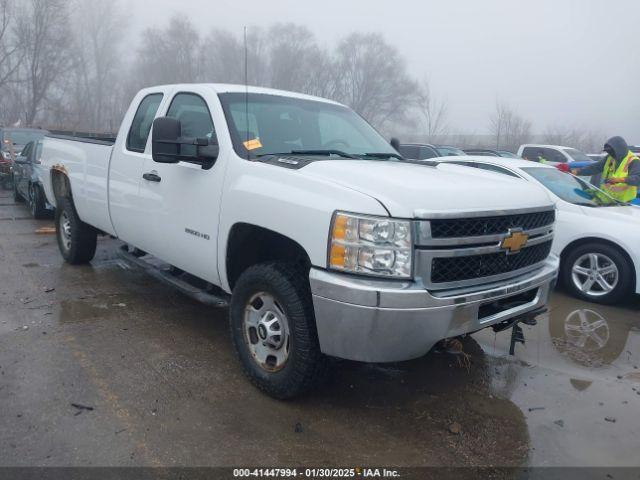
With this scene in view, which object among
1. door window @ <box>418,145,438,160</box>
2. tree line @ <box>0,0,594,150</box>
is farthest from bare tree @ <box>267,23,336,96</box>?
door window @ <box>418,145,438,160</box>

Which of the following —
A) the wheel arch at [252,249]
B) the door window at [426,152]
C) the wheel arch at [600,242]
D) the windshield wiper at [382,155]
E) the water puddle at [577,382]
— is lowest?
the water puddle at [577,382]

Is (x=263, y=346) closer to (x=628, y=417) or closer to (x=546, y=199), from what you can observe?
(x=546, y=199)

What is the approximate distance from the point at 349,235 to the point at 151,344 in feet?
7.32

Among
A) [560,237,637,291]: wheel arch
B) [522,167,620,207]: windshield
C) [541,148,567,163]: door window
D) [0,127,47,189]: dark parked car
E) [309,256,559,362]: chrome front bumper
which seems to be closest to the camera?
[309,256,559,362]: chrome front bumper

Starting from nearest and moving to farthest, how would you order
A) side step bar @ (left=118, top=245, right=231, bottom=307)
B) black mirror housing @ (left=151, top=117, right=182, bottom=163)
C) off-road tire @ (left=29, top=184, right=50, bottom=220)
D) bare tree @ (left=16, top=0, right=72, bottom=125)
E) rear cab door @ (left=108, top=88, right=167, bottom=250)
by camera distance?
black mirror housing @ (left=151, top=117, right=182, bottom=163) < side step bar @ (left=118, top=245, right=231, bottom=307) < rear cab door @ (left=108, top=88, right=167, bottom=250) < off-road tire @ (left=29, top=184, right=50, bottom=220) < bare tree @ (left=16, top=0, right=72, bottom=125)

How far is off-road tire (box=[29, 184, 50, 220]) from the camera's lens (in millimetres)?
9734

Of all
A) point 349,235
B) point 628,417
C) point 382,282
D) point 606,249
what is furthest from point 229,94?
point 606,249

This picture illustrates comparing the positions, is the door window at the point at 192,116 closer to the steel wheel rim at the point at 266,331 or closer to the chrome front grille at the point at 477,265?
the steel wheel rim at the point at 266,331

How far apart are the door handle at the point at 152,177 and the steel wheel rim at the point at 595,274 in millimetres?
4669

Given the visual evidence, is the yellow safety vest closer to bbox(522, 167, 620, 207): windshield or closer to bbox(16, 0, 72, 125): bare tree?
bbox(522, 167, 620, 207): windshield

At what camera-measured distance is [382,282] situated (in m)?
2.66

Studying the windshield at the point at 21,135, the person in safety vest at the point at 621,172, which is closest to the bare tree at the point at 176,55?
the windshield at the point at 21,135

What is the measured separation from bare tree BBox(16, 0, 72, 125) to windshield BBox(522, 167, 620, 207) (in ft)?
111

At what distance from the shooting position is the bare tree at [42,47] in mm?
30922
